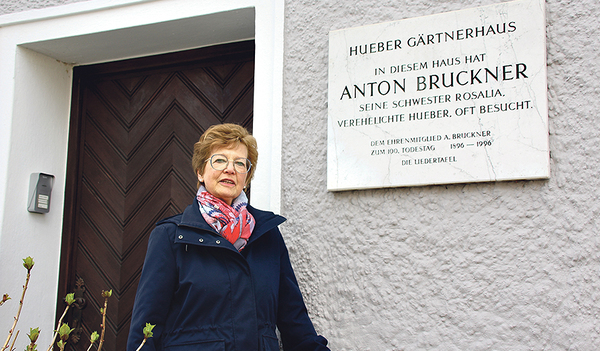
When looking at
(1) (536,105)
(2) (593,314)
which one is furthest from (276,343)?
(1) (536,105)

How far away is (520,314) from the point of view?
91.2 inches

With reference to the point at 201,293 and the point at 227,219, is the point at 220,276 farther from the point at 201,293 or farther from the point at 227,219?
the point at 227,219

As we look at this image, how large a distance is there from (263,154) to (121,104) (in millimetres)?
1322

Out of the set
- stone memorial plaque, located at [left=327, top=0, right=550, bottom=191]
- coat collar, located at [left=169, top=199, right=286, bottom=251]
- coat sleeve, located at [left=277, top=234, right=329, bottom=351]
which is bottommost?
coat sleeve, located at [left=277, top=234, right=329, bottom=351]

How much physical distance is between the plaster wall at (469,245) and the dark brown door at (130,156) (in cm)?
93

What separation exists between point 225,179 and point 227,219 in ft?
0.66

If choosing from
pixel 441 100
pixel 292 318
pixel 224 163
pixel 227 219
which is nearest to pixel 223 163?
pixel 224 163

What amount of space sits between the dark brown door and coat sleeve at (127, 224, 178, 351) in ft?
4.26

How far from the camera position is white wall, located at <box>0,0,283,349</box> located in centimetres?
323

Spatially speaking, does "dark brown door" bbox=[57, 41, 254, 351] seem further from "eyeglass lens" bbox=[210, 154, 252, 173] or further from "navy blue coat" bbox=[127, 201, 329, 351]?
"navy blue coat" bbox=[127, 201, 329, 351]

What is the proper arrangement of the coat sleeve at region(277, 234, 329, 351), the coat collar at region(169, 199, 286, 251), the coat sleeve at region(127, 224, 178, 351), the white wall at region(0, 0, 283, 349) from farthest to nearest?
the white wall at region(0, 0, 283, 349) → the coat sleeve at region(277, 234, 329, 351) → the coat collar at region(169, 199, 286, 251) → the coat sleeve at region(127, 224, 178, 351)

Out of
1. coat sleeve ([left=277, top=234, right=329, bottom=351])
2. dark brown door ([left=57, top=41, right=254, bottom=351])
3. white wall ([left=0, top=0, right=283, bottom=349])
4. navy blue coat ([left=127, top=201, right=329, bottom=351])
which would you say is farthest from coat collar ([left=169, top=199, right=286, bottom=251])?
dark brown door ([left=57, top=41, right=254, bottom=351])

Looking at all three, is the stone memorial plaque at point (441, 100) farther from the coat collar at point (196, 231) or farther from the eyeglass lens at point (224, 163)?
the coat collar at point (196, 231)

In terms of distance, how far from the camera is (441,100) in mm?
2572
